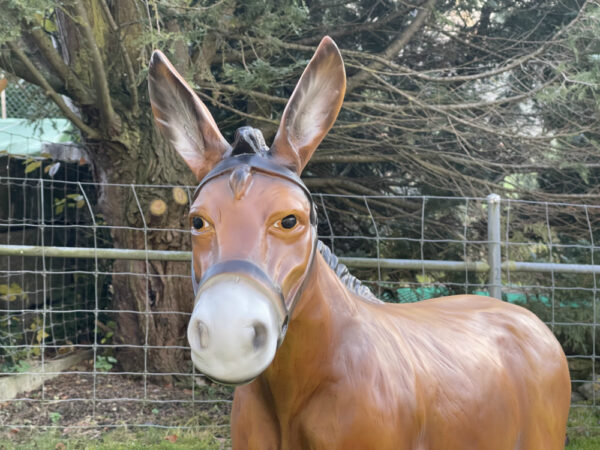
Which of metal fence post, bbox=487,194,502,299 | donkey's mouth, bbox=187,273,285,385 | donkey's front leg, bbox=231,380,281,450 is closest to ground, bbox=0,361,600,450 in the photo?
metal fence post, bbox=487,194,502,299

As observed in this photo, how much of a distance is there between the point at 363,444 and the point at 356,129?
178 inches

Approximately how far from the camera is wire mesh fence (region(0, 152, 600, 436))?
5.03 metres

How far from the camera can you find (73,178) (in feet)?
23.4

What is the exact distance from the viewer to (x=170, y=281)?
5605 millimetres

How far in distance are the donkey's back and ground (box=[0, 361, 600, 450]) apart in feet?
7.64

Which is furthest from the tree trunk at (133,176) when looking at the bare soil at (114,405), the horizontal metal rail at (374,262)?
the horizontal metal rail at (374,262)

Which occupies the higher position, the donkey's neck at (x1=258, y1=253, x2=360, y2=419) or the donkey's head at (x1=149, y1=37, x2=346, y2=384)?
the donkey's head at (x1=149, y1=37, x2=346, y2=384)

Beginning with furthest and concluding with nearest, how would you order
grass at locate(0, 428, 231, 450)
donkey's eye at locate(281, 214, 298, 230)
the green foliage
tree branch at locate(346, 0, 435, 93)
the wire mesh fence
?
the green foliage, tree branch at locate(346, 0, 435, 93), the wire mesh fence, grass at locate(0, 428, 231, 450), donkey's eye at locate(281, 214, 298, 230)

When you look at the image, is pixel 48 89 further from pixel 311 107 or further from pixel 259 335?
pixel 259 335

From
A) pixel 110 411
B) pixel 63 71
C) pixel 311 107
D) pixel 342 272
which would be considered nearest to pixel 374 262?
pixel 342 272

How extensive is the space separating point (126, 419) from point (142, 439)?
48 centimetres

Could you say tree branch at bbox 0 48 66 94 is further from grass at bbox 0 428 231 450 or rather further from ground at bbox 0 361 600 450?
grass at bbox 0 428 231 450

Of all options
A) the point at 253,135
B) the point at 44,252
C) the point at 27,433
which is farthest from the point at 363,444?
the point at 27,433

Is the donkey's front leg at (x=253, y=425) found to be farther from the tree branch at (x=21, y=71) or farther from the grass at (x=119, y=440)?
A: the tree branch at (x=21, y=71)
